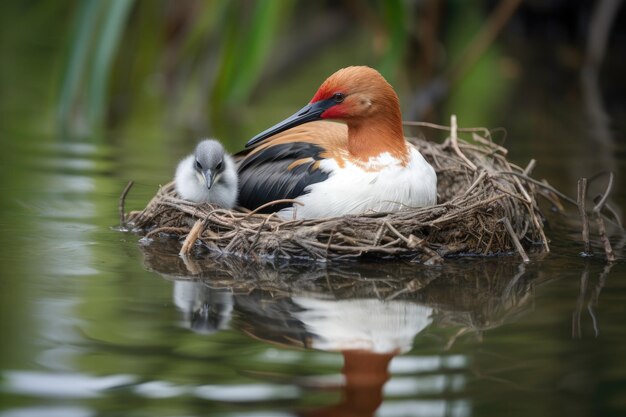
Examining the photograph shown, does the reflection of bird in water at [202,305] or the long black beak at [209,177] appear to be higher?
the long black beak at [209,177]

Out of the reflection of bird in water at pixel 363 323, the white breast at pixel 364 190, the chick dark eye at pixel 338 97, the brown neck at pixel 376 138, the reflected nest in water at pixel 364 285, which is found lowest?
the reflection of bird in water at pixel 363 323

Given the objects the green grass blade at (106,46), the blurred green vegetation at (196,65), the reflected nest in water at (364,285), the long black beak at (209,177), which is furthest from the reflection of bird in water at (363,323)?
the green grass blade at (106,46)

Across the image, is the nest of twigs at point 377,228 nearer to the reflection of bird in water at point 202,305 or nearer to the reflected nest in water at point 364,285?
the reflected nest in water at point 364,285

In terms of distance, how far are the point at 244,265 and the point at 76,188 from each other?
8.39 ft

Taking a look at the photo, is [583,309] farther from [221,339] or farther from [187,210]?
[187,210]

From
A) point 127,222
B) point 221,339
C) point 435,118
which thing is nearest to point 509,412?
point 221,339

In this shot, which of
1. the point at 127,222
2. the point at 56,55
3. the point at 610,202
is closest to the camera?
the point at 127,222

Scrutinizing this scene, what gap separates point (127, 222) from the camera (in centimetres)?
746

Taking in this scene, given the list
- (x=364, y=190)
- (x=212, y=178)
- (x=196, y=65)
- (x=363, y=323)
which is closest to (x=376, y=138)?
(x=364, y=190)

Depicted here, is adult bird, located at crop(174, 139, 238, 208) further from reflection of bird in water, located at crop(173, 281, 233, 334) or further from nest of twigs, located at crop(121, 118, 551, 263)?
reflection of bird in water, located at crop(173, 281, 233, 334)

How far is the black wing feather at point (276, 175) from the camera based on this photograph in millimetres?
6844

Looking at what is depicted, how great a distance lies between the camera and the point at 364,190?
6738 mm

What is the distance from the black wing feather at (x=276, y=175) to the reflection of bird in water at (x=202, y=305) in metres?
1.06

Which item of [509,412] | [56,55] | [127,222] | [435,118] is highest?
[56,55]
